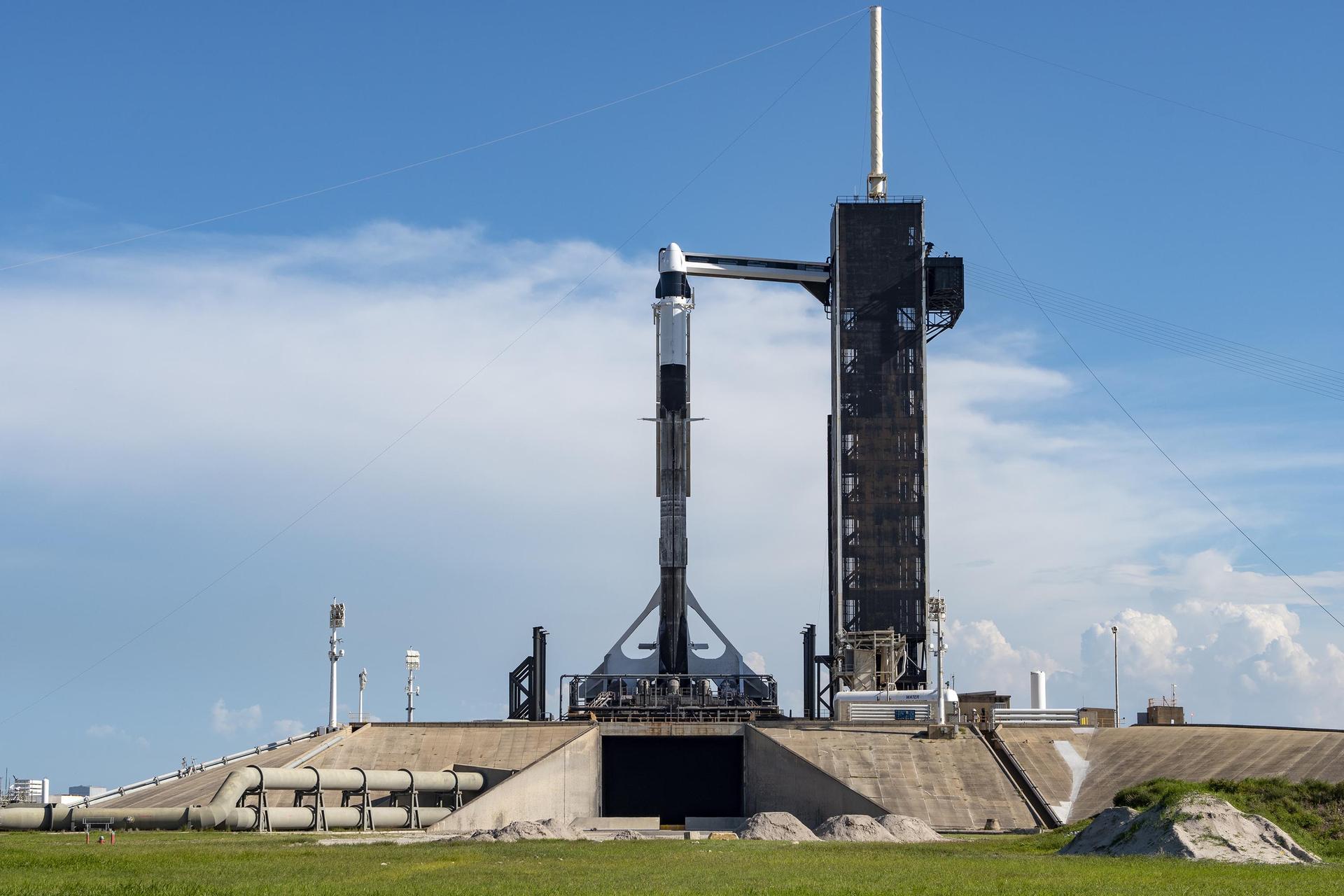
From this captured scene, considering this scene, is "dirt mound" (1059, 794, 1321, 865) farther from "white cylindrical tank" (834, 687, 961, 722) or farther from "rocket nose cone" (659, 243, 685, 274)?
"rocket nose cone" (659, 243, 685, 274)

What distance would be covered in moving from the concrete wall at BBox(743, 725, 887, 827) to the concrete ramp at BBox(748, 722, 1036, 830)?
0.26 metres

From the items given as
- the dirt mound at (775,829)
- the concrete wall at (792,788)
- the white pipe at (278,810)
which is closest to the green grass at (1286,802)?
the dirt mound at (775,829)

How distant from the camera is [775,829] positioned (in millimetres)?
52125

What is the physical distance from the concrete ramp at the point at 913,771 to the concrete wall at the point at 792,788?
0.26 meters

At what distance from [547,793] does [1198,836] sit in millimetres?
30432

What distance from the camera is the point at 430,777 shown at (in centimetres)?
6009

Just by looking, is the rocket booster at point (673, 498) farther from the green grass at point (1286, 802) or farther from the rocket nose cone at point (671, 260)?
the green grass at point (1286, 802)

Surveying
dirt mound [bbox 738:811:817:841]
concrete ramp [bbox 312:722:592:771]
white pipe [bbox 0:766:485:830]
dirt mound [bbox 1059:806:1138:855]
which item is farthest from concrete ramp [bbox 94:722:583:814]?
dirt mound [bbox 1059:806:1138:855]

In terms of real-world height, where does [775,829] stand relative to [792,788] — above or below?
below

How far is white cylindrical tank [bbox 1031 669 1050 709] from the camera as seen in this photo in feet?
255

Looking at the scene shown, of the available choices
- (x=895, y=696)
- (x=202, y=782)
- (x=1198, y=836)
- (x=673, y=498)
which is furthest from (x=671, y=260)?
(x=1198, y=836)

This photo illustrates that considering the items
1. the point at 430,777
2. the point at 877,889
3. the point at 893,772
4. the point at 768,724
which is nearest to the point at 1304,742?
the point at 893,772

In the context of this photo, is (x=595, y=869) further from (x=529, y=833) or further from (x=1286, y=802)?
(x=1286, y=802)

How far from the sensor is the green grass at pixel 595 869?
103 ft
